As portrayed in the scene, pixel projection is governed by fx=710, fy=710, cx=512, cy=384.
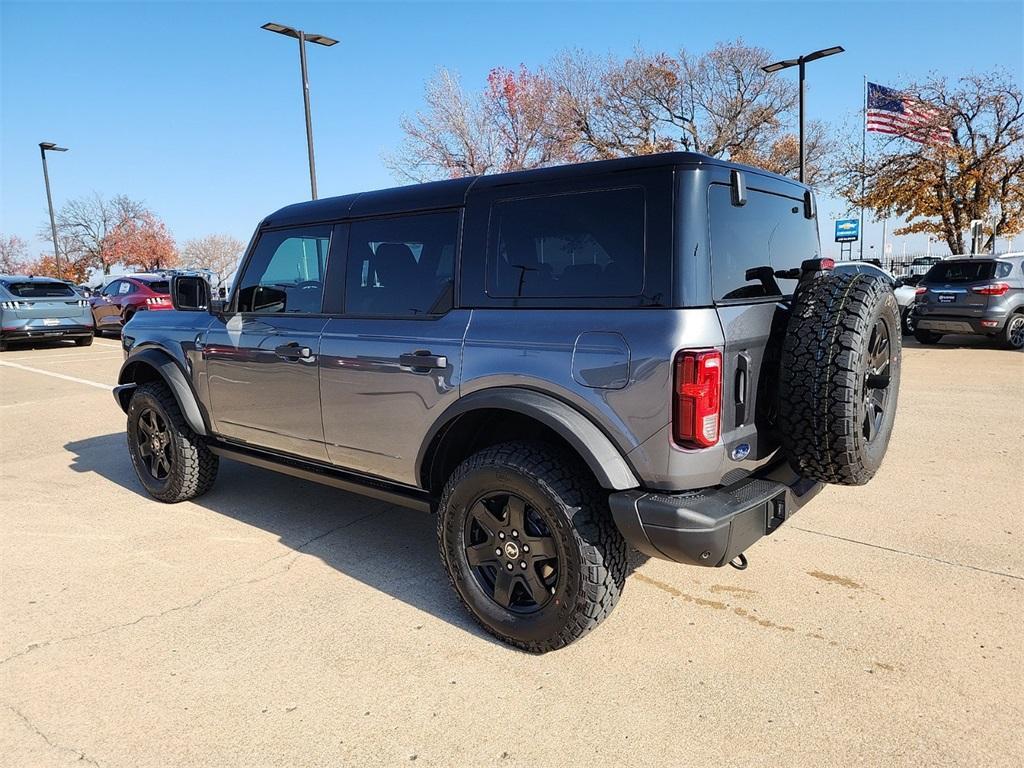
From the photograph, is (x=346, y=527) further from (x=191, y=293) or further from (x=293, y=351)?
(x=191, y=293)

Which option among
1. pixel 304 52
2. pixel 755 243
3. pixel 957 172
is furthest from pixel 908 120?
pixel 755 243

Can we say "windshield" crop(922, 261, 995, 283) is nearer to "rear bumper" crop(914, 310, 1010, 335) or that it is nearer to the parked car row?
"rear bumper" crop(914, 310, 1010, 335)

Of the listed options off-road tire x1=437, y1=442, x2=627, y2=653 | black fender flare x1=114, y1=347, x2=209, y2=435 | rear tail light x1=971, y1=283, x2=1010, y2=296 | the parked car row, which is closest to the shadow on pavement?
off-road tire x1=437, y1=442, x2=627, y2=653

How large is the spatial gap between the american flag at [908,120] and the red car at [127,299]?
19726 millimetres

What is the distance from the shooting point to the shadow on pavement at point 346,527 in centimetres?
357

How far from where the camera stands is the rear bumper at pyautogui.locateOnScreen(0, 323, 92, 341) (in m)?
15.2

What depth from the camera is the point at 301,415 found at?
12.8 ft

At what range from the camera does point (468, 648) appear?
3.02m

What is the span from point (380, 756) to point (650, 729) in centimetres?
92

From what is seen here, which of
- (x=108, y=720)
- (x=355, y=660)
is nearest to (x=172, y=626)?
(x=108, y=720)

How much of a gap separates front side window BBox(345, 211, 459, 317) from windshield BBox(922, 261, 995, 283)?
37.4 feet

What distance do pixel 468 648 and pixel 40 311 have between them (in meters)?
16.2

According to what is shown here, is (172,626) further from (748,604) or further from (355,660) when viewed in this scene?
(748,604)

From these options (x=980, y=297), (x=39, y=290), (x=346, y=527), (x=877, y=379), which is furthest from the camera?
(x=39, y=290)
